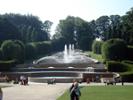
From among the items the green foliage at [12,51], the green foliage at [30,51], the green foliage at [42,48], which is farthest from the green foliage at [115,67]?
the green foliage at [42,48]

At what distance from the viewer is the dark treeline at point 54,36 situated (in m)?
63.7

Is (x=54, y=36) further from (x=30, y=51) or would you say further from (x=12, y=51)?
(x=12, y=51)

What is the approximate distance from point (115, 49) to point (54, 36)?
7175 cm

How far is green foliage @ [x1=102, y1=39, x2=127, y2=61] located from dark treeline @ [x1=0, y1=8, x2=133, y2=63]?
42.0 feet

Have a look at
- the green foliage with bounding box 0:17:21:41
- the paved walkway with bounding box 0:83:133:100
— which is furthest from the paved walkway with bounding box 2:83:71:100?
the green foliage with bounding box 0:17:21:41

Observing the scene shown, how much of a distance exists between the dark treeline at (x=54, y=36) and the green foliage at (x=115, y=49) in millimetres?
12800

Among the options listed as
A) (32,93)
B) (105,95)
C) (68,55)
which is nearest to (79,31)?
(68,55)

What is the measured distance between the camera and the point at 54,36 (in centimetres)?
12794

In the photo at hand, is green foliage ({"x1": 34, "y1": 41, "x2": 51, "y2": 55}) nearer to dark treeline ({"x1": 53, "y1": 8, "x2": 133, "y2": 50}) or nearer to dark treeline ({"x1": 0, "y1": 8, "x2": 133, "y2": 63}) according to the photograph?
dark treeline ({"x1": 0, "y1": 8, "x2": 133, "y2": 63})

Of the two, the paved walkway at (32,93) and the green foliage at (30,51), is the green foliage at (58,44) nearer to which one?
the green foliage at (30,51)

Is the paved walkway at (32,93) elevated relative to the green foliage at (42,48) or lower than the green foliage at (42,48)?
lower

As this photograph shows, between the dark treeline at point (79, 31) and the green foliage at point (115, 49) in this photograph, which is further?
the dark treeline at point (79, 31)

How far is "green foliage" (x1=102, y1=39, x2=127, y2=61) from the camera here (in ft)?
187

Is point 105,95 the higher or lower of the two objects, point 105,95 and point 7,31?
the lower
